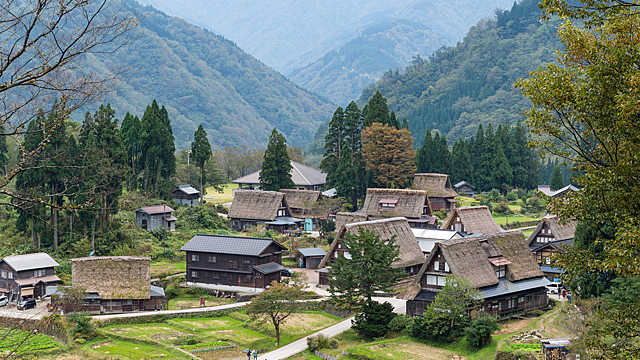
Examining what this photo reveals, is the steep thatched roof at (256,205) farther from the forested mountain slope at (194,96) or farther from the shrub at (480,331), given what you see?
the forested mountain slope at (194,96)

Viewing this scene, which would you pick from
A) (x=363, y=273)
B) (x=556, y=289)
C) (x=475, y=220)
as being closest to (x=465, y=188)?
(x=475, y=220)

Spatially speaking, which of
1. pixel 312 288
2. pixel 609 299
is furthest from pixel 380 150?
pixel 609 299

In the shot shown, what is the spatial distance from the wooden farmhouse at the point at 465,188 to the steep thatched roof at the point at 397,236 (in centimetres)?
3288

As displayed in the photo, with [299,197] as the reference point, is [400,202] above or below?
below

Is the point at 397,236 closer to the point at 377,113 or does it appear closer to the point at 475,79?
the point at 377,113

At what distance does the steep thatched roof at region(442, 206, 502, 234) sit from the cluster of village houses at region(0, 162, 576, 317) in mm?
93

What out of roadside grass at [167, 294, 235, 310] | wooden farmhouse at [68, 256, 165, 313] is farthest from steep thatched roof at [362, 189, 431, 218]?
wooden farmhouse at [68, 256, 165, 313]

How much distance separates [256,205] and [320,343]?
2889cm

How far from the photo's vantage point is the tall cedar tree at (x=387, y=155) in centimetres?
6347

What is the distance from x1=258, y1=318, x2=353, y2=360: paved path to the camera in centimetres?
2939

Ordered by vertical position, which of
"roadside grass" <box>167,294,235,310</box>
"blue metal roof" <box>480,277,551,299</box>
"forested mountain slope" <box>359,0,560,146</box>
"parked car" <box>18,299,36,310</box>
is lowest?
"roadside grass" <box>167,294,235,310</box>

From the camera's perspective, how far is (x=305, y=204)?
194ft

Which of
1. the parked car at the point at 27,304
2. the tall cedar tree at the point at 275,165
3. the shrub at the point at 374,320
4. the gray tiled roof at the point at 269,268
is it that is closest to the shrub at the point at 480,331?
the shrub at the point at 374,320

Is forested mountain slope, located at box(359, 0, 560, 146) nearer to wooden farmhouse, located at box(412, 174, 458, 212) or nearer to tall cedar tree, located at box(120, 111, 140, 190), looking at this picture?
wooden farmhouse, located at box(412, 174, 458, 212)
